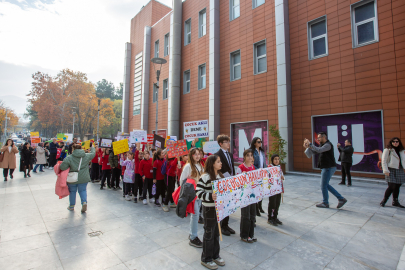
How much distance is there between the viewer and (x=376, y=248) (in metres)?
3.78

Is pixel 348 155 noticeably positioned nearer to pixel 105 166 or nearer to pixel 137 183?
pixel 137 183

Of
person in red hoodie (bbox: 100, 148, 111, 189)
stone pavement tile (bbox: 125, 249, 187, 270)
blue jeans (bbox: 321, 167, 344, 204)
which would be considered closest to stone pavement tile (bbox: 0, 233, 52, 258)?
stone pavement tile (bbox: 125, 249, 187, 270)

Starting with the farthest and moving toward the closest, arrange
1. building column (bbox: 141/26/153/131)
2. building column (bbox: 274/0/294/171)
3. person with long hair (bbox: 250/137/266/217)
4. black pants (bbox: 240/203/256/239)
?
building column (bbox: 141/26/153/131) < building column (bbox: 274/0/294/171) < person with long hair (bbox: 250/137/266/217) < black pants (bbox: 240/203/256/239)

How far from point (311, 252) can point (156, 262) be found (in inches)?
102

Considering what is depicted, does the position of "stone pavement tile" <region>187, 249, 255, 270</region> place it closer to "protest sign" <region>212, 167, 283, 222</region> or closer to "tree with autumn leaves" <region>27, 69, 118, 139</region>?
"protest sign" <region>212, 167, 283, 222</region>

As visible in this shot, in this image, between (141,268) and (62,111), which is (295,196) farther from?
(62,111)

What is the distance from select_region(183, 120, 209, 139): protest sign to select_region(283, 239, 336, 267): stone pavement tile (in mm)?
5059

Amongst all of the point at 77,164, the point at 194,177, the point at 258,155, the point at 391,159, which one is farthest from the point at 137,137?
the point at 391,159

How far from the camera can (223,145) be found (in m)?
4.71

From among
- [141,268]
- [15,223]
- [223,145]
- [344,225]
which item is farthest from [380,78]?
[15,223]

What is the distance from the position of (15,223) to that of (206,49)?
16.4m

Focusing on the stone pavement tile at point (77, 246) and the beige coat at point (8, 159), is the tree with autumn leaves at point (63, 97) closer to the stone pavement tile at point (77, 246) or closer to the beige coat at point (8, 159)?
the beige coat at point (8, 159)

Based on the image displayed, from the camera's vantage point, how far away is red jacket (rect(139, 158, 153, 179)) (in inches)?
271

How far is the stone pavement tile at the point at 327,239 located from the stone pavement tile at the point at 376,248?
0.10 metres
